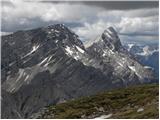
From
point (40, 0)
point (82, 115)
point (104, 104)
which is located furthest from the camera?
point (104, 104)

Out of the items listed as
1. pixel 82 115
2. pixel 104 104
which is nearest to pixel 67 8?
pixel 82 115

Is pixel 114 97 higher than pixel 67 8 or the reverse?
the reverse

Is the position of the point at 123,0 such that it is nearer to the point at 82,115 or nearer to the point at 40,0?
the point at 40,0

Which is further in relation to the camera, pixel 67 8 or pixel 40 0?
pixel 67 8

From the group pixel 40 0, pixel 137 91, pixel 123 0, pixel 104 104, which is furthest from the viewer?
pixel 137 91

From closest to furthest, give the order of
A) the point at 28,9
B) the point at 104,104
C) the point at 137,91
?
1. the point at 28,9
2. the point at 104,104
3. the point at 137,91

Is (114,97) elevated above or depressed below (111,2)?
below

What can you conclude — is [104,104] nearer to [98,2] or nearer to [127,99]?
[127,99]

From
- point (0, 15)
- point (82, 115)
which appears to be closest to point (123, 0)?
point (0, 15)

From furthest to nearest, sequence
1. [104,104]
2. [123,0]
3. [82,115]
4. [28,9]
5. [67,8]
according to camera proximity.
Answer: [104,104] → [82,115] → [28,9] → [67,8] → [123,0]
